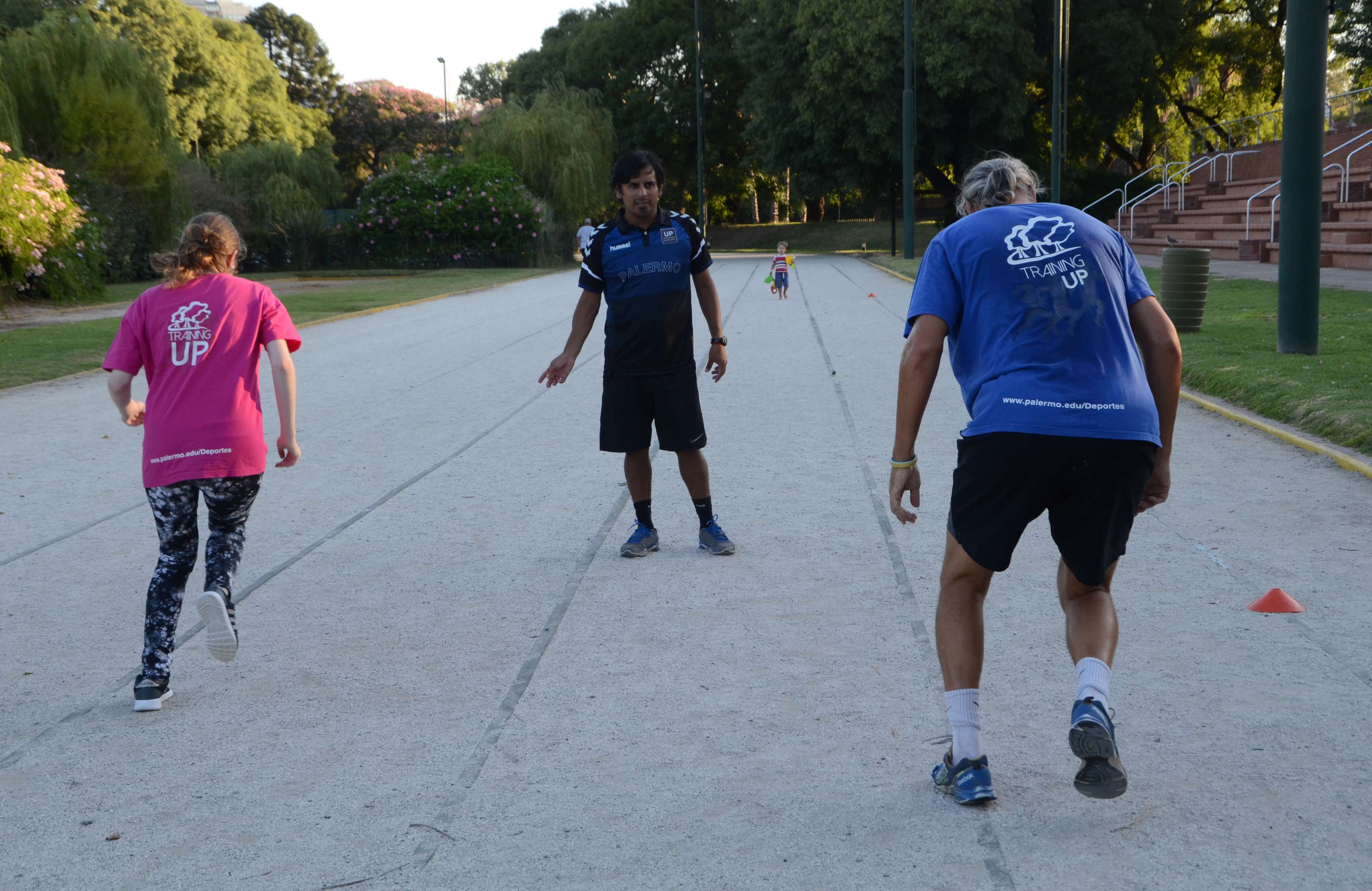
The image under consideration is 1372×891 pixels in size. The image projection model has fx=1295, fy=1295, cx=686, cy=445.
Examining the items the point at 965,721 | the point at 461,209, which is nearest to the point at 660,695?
the point at 965,721

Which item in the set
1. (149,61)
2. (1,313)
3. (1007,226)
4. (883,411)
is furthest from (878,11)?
(1007,226)

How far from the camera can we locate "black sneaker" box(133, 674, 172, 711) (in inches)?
172

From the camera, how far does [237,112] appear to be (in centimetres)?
5375

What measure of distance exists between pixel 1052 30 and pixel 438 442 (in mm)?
45256

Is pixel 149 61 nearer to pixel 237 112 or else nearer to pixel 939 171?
pixel 237 112

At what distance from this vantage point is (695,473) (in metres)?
6.38

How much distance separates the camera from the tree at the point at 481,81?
105438 mm

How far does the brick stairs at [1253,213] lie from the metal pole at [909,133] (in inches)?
260

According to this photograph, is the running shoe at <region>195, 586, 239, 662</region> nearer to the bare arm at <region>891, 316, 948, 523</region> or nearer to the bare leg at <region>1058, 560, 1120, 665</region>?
the bare arm at <region>891, 316, 948, 523</region>

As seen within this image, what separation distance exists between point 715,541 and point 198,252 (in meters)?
2.83

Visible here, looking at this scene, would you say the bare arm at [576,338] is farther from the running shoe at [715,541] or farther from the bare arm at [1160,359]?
the bare arm at [1160,359]

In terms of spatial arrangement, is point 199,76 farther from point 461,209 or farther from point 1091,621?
point 1091,621

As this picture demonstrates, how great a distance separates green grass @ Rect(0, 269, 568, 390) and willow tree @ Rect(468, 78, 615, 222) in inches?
221

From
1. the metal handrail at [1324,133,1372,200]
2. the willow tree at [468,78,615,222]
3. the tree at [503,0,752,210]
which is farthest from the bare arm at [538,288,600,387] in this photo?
the tree at [503,0,752,210]
